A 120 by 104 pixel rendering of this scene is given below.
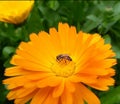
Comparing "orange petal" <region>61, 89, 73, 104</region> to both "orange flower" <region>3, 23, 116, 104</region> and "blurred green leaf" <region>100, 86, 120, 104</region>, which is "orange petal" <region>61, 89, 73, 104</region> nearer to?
"orange flower" <region>3, 23, 116, 104</region>

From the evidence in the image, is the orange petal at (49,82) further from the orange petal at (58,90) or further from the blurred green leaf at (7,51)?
the blurred green leaf at (7,51)

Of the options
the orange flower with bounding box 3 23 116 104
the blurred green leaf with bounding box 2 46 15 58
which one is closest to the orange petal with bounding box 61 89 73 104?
the orange flower with bounding box 3 23 116 104

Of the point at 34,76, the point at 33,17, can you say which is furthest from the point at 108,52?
the point at 33,17

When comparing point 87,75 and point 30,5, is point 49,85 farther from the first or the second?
A: point 30,5

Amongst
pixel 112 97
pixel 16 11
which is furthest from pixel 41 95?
pixel 16 11

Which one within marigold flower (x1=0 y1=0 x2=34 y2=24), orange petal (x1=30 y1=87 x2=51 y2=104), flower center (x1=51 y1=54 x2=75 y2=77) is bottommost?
orange petal (x1=30 y1=87 x2=51 y2=104)

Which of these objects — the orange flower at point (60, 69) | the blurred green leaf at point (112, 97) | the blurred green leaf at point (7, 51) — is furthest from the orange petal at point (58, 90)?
the blurred green leaf at point (7, 51)

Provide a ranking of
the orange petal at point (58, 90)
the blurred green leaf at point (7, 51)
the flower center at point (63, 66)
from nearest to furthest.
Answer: the orange petal at point (58, 90), the flower center at point (63, 66), the blurred green leaf at point (7, 51)
